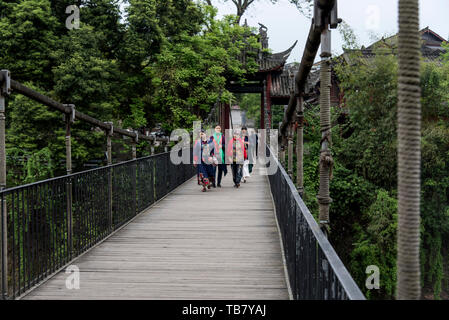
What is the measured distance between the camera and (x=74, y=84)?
1620 cm

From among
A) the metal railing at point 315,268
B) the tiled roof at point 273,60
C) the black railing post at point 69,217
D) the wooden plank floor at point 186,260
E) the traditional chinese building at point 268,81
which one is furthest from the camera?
the tiled roof at point 273,60

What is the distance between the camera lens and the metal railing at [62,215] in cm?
384

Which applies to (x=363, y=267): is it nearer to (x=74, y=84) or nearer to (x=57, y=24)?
(x=74, y=84)

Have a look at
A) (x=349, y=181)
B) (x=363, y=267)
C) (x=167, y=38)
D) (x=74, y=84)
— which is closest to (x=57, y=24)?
(x=74, y=84)

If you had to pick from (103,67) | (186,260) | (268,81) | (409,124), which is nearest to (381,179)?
(268,81)

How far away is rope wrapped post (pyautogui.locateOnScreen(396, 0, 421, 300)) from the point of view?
47.7 inches

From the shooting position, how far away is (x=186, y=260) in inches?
191

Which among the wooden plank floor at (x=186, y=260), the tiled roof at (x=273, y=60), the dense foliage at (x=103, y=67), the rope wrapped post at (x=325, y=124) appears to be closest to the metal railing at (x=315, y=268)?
the rope wrapped post at (x=325, y=124)

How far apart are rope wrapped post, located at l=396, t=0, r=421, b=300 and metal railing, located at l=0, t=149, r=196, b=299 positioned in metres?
3.10

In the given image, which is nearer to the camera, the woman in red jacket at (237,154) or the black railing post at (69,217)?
the black railing post at (69,217)

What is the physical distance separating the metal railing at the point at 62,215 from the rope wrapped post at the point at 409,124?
3099 mm

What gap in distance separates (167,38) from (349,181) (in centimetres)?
958

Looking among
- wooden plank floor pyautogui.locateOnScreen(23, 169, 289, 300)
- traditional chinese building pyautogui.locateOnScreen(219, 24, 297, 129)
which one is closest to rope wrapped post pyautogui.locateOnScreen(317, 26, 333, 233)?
wooden plank floor pyautogui.locateOnScreen(23, 169, 289, 300)

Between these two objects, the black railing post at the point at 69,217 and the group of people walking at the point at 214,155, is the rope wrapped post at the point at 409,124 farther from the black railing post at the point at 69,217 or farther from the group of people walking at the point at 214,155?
the group of people walking at the point at 214,155
